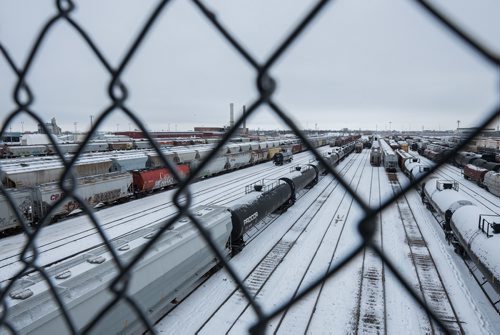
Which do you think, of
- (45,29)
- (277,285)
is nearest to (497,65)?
(45,29)

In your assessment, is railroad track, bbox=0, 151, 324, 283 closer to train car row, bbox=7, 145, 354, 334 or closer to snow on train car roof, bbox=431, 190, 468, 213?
train car row, bbox=7, 145, 354, 334

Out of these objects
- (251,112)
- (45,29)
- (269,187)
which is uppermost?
(45,29)

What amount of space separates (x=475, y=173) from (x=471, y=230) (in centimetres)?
2466

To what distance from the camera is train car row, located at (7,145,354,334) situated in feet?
21.0

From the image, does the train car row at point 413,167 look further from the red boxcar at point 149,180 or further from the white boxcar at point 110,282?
the red boxcar at point 149,180

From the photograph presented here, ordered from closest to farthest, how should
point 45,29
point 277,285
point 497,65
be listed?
point 497,65
point 45,29
point 277,285

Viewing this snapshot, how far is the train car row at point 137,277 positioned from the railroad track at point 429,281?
6.56 m

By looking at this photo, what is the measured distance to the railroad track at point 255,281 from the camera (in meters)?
10.1

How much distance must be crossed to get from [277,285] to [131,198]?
19005mm

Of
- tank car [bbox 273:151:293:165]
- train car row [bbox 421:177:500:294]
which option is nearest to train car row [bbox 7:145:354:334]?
train car row [bbox 421:177:500:294]

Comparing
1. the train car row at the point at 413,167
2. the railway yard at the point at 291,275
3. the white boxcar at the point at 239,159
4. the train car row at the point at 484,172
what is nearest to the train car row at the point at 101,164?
the white boxcar at the point at 239,159

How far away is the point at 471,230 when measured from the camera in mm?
13289

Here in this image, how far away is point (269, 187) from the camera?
811 inches

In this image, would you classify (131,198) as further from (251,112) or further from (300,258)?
(251,112)
